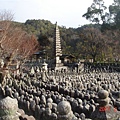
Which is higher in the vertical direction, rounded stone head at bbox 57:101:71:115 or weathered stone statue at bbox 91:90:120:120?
rounded stone head at bbox 57:101:71:115

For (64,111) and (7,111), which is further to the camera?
(64,111)

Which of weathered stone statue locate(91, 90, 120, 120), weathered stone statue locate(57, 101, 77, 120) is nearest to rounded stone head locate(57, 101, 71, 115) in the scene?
weathered stone statue locate(57, 101, 77, 120)

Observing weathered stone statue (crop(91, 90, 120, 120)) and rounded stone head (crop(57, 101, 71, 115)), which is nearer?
rounded stone head (crop(57, 101, 71, 115))

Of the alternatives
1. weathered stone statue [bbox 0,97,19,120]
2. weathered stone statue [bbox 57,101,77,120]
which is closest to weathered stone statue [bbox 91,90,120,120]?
weathered stone statue [bbox 57,101,77,120]

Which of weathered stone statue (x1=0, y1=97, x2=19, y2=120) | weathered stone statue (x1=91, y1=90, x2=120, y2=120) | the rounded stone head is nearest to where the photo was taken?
weathered stone statue (x1=0, y1=97, x2=19, y2=120)

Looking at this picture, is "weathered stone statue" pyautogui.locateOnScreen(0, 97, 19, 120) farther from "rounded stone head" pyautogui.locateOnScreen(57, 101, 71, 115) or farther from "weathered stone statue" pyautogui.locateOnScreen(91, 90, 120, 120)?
"weathered stone statue" pyautogui.locateOnScreen(91, 90, 120, 120)

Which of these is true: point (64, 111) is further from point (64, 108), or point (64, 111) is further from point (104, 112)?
point (104, 112)

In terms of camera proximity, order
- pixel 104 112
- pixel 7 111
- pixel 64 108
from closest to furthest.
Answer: pixel 7 111
pixel 64 108
pixel 104 112

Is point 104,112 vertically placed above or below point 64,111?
below

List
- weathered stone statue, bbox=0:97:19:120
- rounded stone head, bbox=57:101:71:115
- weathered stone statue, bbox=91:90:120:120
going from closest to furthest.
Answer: weathered stone statue, bbox=0:97:19:120, rounded stone head, bbox=57:101:71:115, weathered stone statue, bbox=91:90:120:120

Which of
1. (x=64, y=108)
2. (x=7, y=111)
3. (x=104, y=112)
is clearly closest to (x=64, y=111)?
(x=64, y=108)

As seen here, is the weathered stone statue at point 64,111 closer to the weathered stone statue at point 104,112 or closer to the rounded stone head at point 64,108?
the rounded stone head at point 64,108

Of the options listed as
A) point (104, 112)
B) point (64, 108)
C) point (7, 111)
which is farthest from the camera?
point (104, 112)

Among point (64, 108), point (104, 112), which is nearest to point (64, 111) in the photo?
point (64, 108)
